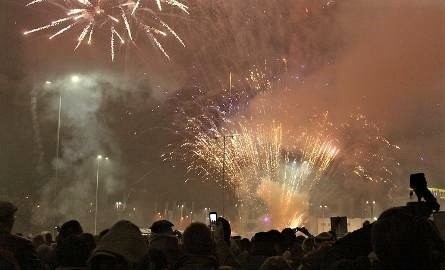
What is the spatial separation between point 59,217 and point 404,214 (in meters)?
42.7

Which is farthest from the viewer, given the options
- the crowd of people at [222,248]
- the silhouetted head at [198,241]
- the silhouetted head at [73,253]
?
the silhouetted head at [73,253]

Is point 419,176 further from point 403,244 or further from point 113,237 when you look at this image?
point 113,237

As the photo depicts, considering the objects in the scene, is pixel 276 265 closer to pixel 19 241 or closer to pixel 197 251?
pixel 197 251

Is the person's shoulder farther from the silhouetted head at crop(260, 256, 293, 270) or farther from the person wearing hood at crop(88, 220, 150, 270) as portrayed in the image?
the silhouetted head at crop(260, 256, 293, 270)

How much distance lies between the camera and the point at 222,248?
6496mm

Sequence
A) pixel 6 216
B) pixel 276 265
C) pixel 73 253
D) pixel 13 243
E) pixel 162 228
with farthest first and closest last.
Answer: pixel 162 228 < pixel 13 243 < pixel 6 216 < pixel 73 253 < pixel 276 265

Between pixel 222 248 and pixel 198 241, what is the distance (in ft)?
6.27

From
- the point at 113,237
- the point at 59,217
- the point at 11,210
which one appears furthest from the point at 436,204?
the point at 59,217

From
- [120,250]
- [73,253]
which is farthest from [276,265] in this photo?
[73,253]

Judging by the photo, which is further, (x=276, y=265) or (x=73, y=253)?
(x=73, y=253)

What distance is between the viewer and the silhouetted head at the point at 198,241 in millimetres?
4652

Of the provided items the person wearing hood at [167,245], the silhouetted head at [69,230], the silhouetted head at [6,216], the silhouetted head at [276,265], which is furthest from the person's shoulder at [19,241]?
the silhouetted head at [276,265]

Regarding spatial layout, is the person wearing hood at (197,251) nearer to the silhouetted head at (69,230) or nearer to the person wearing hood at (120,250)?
the person wearing hood at (120,250)

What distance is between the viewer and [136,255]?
415 centimetres
